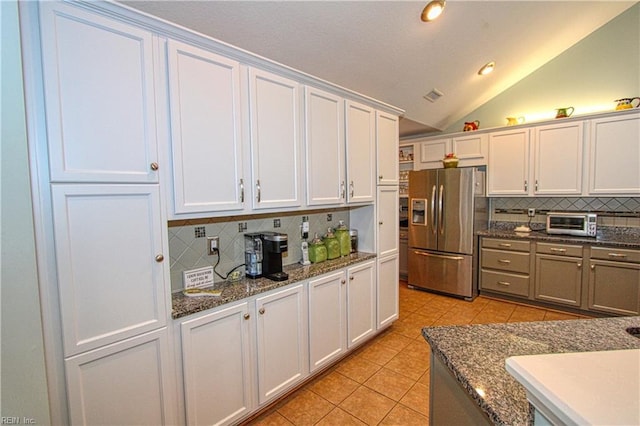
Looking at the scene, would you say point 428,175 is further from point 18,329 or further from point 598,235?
point 18,329

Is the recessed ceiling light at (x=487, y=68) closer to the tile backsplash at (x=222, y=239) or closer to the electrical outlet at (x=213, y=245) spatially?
the tile backsplash at (x=222, y=239)

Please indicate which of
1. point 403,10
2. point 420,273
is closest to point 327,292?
point 403,10

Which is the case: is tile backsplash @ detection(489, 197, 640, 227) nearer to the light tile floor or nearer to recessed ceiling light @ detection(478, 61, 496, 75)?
the light tile floor

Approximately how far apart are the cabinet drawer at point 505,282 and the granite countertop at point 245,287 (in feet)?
7.71

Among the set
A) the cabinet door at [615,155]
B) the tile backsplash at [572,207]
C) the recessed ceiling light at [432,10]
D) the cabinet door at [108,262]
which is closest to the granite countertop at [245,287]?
the cabinet door at [108,262]

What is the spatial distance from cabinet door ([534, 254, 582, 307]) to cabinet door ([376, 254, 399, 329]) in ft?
6.48

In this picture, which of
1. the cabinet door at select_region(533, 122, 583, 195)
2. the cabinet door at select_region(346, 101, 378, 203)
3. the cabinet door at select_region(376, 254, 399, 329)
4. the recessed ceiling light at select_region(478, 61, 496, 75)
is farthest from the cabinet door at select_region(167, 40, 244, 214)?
the cabinet door at select_region(533, 122, 583, 195)

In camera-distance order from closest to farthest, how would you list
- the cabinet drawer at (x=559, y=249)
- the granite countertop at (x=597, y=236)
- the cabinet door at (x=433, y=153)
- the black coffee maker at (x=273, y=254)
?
1. the black coffee maker at (x=273, y=254)
2. the granite countertop at (x=597, y=236)
3. the cabinet drawer at (x=559, y=249)
4. the cabinet door at (x=433, y=153)

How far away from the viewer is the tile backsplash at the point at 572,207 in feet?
11.9

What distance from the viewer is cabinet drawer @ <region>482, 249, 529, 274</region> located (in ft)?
12.7

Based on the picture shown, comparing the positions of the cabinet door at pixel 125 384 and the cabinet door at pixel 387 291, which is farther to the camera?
the cabinet door at pixel 387 291

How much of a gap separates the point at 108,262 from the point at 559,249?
14.5 ft

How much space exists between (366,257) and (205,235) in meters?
1.45

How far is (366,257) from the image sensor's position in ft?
9.25
